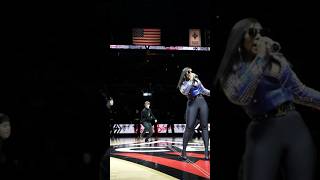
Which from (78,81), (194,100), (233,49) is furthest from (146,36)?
(233,49)

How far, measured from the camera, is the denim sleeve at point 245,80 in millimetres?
2166

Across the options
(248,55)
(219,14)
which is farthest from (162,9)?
(248,55)

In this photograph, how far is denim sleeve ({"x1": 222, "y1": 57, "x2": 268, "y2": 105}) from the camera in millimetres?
2166

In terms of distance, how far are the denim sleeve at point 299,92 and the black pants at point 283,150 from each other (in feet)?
0.49

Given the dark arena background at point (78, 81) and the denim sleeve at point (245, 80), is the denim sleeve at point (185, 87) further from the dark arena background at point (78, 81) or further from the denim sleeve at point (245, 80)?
the denim sleeve at point (245, 80)

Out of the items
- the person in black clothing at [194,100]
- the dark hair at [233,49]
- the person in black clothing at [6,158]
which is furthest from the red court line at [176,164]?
the dark hair at [233,49]

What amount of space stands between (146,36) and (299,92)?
13.3 metres

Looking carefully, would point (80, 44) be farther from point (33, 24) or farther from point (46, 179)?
point (46, 179)

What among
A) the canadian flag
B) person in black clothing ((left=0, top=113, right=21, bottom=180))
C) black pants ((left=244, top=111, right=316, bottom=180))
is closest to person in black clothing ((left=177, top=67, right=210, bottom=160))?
person in black clothing ((left=0, top=113, right=21, bottom=180))

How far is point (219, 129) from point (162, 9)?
11.7 metres

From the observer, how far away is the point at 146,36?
1542 centimetres

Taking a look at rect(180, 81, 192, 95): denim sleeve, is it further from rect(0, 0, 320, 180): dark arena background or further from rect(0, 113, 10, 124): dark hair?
rect(0, 113, 10, 124): dark hair

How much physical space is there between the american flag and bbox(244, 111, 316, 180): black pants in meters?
13.1

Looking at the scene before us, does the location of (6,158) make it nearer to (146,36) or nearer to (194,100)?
(194,100)
